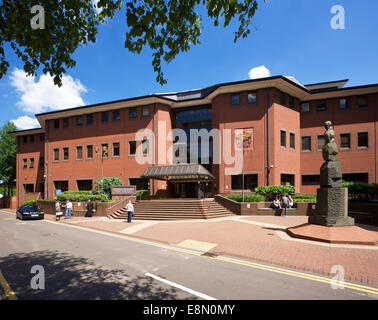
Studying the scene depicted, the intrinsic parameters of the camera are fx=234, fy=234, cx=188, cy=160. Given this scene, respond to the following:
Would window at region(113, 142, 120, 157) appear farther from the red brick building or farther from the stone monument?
the stone monument

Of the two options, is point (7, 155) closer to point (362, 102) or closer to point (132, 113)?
point (132, 113)

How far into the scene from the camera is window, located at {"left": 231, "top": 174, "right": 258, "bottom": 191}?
26.2m

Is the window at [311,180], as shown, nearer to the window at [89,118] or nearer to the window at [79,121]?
the window at [89,118]

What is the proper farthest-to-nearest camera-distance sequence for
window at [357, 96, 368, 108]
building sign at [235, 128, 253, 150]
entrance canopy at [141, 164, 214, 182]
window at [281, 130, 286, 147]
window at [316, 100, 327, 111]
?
1. window at [316, 100, 327, 111]
2. window at [357, 96, 368, 108]
3. window at [281, 130, 286, 147]
4. building sign at [235, 128, 253, 150]
5. entrance canopy at [141, 164, 214, 182]

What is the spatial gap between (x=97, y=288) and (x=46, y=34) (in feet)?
20.6

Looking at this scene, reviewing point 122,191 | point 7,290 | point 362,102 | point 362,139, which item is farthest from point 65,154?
point 362,102

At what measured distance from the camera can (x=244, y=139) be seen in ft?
87.4

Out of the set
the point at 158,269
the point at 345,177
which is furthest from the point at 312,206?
the point at 158,269

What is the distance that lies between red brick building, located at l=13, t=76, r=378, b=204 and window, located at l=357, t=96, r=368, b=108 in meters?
0.10

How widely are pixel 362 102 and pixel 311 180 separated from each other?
10731 millimetres

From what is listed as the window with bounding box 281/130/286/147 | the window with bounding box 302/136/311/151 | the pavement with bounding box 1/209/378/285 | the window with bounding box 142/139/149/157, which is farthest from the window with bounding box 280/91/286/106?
the pavement with bounding box 1/209/378/285

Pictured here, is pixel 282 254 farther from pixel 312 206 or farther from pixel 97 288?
pixel 312 206

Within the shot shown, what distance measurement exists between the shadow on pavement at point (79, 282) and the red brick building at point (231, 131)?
2027 cm
